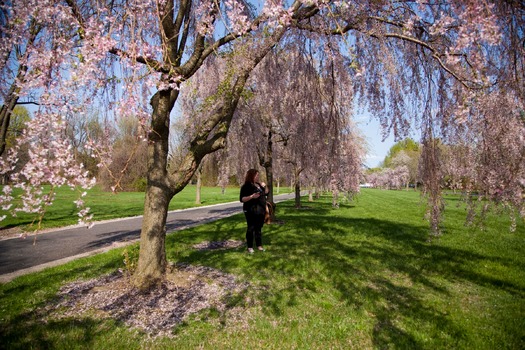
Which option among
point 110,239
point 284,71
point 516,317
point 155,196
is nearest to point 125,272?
point 155,196

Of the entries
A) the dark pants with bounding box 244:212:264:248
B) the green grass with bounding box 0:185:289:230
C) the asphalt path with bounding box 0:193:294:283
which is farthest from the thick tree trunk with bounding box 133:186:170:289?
the asphalt path with bounding box 0:193:294:283

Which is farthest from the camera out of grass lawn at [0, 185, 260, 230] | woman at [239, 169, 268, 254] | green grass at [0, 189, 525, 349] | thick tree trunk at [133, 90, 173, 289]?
grass lawn at [0, 185, 260, 230]

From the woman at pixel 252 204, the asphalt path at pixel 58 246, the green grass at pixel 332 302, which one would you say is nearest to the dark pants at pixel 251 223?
the woman at pixel 252 204

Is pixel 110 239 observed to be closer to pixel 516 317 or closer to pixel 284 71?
pixel 284 71

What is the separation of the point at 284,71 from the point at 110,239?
6954 mm

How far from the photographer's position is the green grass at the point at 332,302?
317 centimetres

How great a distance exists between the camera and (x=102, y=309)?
391 cm

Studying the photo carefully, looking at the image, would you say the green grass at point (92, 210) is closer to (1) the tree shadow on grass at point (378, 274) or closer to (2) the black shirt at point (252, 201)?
(2) the black shirt at point (252, 201)

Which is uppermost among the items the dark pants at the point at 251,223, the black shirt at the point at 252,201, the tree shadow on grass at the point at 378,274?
the black shirt at the point at 252,201

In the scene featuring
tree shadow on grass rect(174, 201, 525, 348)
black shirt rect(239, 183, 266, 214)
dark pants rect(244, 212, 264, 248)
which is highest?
black shirt rect(239, 183, 266, 214)

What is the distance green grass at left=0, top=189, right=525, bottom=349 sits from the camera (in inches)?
125

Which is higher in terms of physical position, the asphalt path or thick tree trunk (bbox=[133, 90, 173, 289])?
thick tree trunk (bbox=[133, 90, 173, 289])

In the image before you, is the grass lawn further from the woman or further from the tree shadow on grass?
the tree shadow on grass

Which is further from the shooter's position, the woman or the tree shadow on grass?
the woman
